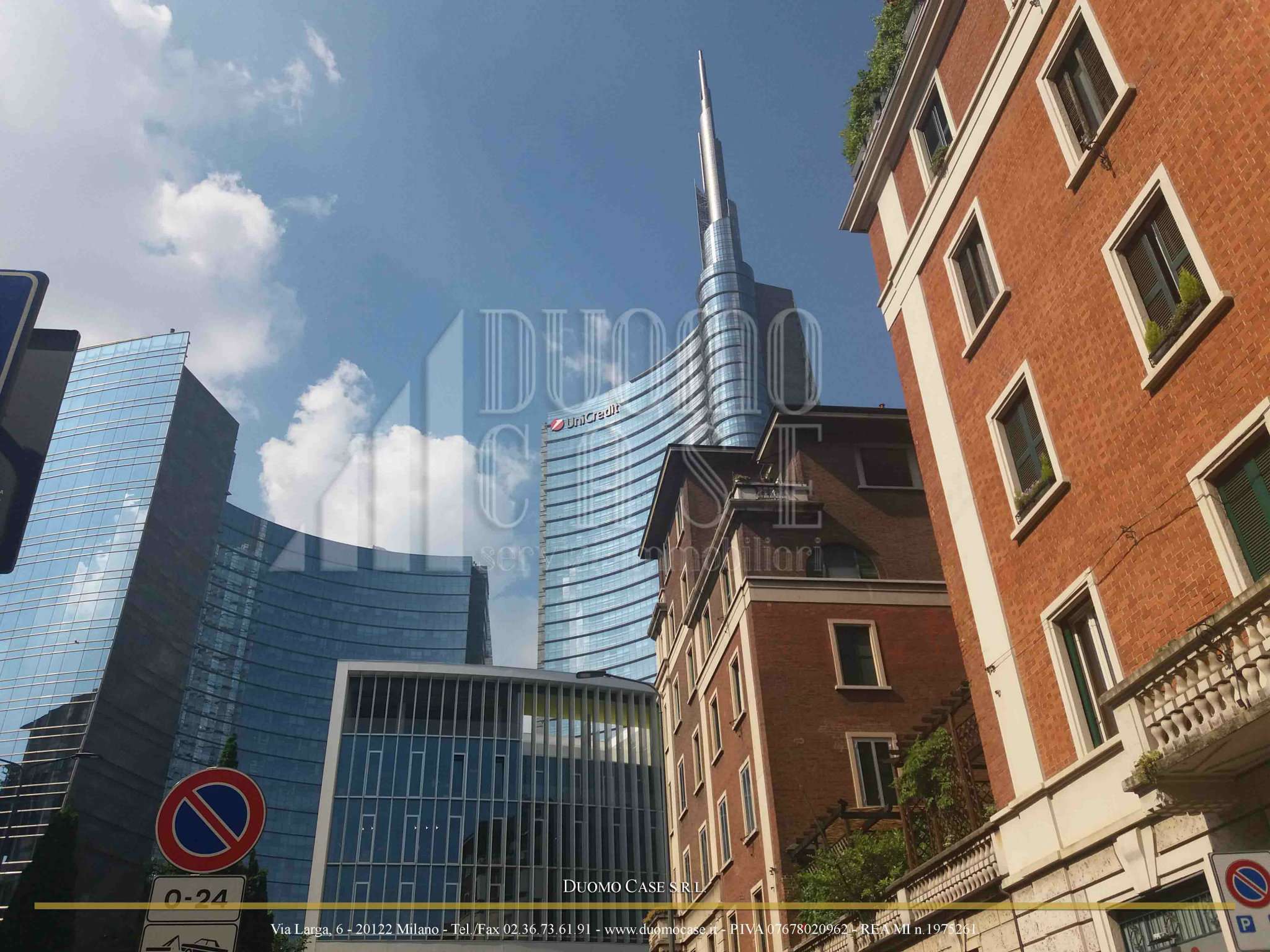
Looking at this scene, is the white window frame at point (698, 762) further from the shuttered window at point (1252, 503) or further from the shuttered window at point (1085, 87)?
the shuttered window at point (1252, 503)

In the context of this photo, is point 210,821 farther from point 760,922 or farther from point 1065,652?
point 760,922

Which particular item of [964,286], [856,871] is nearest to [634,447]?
[856,871]

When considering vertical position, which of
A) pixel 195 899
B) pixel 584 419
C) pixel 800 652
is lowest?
pixel 195 899

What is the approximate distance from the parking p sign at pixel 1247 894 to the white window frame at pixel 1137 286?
643 centimetres

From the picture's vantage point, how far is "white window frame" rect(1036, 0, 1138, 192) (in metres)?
13.0

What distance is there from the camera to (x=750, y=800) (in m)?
27.8

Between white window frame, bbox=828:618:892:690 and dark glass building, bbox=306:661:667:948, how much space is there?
150 feet

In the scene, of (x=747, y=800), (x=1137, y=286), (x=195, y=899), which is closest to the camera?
(x=195, y=899)

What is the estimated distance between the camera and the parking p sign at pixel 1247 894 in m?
6.38

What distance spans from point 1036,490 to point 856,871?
10775 millimetres

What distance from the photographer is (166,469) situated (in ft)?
381

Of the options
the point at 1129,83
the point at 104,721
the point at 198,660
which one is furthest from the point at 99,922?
the point at 1129,83

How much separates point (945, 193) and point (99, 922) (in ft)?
332

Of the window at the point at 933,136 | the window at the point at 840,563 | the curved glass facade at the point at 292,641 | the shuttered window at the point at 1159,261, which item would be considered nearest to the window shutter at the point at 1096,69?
the shuttered window at the point at 1159,261
